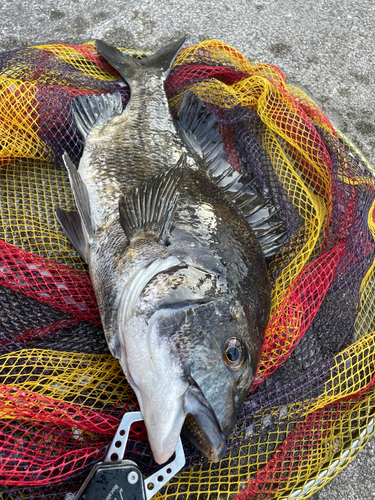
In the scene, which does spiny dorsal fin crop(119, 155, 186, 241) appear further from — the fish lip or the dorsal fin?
the fish lip

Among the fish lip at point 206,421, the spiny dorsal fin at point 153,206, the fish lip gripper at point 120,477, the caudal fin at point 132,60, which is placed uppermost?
the caudal fin at point 132,60

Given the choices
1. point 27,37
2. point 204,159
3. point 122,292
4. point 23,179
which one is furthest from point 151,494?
point 27,37

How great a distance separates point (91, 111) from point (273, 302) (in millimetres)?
1755

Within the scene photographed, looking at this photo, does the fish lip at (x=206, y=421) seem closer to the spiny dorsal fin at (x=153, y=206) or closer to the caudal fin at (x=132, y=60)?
the spiny dorsal fin at (x=153, y=206)

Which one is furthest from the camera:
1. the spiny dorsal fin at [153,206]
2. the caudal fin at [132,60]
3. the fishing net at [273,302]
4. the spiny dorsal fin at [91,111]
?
the caudal fin at [132,60]

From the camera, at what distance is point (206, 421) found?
4.45 ft

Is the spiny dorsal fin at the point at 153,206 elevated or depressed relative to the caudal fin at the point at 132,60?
depressed

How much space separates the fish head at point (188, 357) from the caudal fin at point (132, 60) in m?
1.96

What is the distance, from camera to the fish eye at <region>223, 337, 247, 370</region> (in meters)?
1.45

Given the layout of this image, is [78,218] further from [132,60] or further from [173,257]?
[132,60]

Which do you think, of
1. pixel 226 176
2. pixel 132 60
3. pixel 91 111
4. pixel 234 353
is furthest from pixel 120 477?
pixel 132 60

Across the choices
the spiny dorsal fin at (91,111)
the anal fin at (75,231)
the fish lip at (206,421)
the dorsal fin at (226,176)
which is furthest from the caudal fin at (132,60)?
the fish lip at (206,421)

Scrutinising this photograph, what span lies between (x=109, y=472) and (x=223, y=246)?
1.05 metres

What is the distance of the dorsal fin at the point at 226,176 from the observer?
7.07 feet
